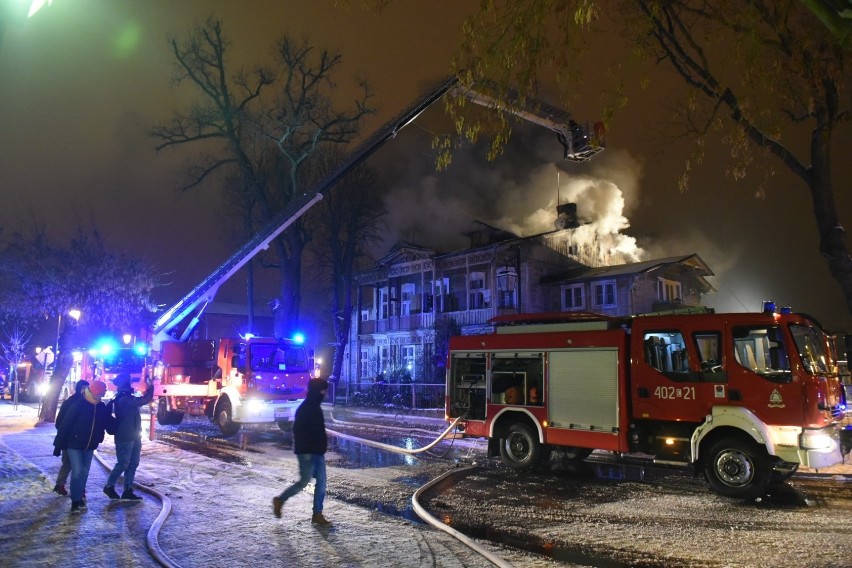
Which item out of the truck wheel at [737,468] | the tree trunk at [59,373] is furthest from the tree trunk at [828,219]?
the tree trunk at [59,373]

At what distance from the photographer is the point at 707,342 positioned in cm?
936

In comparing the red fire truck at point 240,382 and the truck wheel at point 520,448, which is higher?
the red fire truck at point 240,382

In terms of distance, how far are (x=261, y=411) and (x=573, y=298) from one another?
2156 cm

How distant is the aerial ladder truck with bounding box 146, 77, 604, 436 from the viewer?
52.2 feet

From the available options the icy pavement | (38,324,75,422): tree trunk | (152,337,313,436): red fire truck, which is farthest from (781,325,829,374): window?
(38,324,75,422): tree trunk

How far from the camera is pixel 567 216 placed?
3778 centimetres

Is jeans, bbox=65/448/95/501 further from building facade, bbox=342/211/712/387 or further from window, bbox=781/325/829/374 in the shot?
building facade, bbox=342/211/712/387

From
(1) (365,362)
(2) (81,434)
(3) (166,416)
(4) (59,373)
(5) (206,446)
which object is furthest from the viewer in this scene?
(1) (365,362)

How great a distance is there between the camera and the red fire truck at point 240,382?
16000 millimetres

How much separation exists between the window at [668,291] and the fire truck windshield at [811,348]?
79.7 ft

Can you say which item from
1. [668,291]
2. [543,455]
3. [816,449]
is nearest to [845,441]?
[816,449]

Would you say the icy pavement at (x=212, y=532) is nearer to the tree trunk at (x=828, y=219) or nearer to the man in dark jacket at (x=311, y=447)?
the man in dark jacket at (x=311, y=447)

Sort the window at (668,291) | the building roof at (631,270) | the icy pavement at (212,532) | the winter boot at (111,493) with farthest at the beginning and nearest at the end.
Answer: the window at (668,291) < the building roof at (631,270) < the winter boot at (111,493) < the icy pavement at (212,532)

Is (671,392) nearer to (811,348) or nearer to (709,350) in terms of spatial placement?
(709,350)
